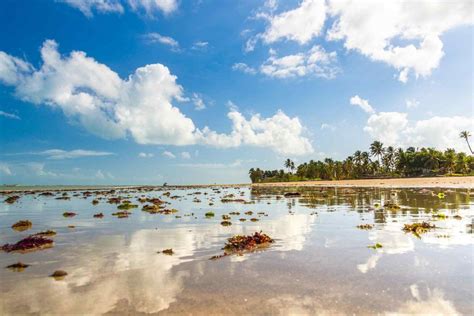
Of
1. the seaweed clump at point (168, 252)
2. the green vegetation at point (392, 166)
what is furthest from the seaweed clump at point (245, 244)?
the green vegetation at point (392, 166)

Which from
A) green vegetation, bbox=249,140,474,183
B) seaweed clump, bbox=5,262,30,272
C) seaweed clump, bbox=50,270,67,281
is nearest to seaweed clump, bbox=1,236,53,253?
seaweed clump, bbox=5,262,30,272

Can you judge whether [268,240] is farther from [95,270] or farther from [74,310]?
[74,310]

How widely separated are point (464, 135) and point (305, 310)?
16021cm

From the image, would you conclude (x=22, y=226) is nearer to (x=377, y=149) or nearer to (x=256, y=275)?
(x=256, y=275)

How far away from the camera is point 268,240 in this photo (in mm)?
13555

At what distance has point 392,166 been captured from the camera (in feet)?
557

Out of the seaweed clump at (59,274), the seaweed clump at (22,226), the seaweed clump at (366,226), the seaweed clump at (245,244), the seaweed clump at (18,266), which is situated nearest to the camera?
the seaweed clump at (59,274)

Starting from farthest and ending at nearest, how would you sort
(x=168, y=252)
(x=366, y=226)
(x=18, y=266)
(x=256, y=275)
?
(x=366, y=226) → (x=168, y=252) → (x=18, y=266) → (x=256, y=275)

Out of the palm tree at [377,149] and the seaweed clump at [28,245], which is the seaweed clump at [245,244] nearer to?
the seaweed clump at [28,245]

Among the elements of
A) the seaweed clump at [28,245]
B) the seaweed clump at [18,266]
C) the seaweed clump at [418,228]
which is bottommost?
the seaweed clump at [18,266]

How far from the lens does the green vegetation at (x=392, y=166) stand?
13775 centimetres

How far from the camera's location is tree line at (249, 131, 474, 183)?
13788 cm

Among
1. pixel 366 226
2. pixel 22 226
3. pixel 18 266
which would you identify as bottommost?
pixel 18 266

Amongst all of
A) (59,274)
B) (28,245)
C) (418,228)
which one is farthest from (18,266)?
(418,228)
